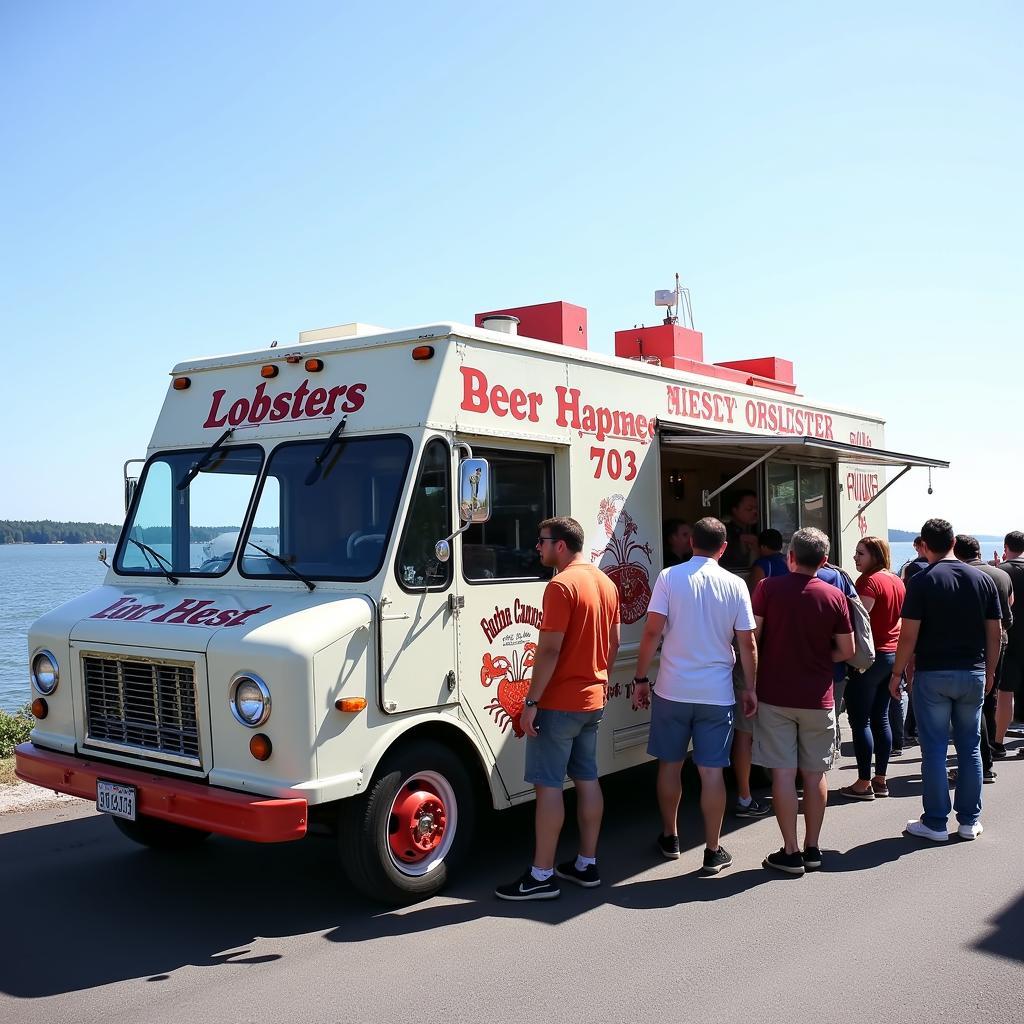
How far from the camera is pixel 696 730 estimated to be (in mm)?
5484

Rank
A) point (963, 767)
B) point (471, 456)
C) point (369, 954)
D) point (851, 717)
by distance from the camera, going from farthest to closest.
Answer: point (851, 717) < point (963, 767) < point (471, 456) < point (369, 954)

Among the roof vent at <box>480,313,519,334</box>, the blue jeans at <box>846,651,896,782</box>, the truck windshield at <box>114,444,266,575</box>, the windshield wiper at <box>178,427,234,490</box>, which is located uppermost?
the roof vent at <box>480,313,519,334</box>

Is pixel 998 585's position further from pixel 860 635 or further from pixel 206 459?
pixel 206 459

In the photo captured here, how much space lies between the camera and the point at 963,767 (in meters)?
6.18

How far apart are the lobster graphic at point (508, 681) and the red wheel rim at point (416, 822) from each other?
0.55 m

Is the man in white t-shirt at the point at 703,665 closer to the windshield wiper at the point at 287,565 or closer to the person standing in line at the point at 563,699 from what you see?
the person standing in line at the point at 563,699

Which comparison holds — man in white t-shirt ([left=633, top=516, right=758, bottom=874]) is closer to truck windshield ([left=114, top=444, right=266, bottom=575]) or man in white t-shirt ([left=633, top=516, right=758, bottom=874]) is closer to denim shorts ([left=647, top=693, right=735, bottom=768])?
denim shorts ([left=647, top=693, right=735, bottom=768])

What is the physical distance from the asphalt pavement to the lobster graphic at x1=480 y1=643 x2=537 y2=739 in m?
0.87

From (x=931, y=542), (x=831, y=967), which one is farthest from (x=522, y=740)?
(x=931, y=542)

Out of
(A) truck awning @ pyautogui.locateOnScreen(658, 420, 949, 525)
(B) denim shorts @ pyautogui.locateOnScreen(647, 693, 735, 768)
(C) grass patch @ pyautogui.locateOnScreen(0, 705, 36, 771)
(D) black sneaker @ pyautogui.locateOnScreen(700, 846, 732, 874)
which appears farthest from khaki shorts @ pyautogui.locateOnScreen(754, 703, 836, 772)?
(C) grass patch @ pyautogui.locateOnScreen(0, 705, 36, 771)

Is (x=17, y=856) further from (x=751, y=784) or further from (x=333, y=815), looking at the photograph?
(x=751, y=784)

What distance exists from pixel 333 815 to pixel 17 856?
93.6 inches

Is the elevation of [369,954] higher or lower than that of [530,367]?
lower

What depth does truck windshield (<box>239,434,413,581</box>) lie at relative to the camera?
507 centimetres
